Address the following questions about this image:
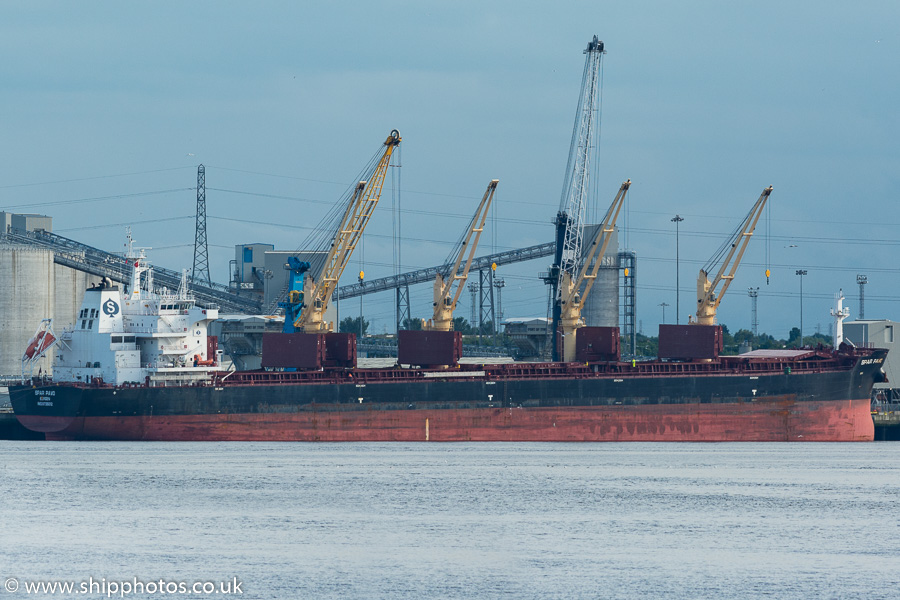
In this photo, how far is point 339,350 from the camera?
56.5 meters

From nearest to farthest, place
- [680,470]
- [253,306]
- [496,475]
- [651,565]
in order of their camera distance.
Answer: [651,565] → [496,475] → [680,470] → [253,306]

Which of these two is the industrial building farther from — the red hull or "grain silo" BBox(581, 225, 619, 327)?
"grain silo" BBox(581, 225, 619, 327)

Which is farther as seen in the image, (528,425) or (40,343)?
(528,425)

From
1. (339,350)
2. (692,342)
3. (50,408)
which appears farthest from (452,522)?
(692,342)

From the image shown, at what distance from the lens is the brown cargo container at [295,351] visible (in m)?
55.0

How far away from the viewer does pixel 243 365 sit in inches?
2798

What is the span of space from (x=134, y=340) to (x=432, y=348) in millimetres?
14121

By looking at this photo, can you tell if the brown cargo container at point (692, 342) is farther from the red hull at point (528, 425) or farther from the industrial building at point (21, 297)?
the industrial building at point (21, 297)

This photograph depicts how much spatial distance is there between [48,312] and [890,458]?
54.5 metres

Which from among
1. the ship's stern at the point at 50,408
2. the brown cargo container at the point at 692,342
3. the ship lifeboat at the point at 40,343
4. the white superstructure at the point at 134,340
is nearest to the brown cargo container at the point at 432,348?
the white superstructure at the point at 134,340

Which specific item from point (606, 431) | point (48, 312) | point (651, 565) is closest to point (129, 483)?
point (651, 565)

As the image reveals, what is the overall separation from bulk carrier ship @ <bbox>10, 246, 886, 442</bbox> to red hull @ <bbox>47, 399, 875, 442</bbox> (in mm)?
60

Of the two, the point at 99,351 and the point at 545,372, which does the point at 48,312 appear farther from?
the point at 545,372

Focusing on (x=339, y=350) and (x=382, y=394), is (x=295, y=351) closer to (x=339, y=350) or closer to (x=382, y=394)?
(x=339, y=350)
